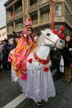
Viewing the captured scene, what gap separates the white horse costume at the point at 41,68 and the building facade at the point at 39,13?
20811 millimetres

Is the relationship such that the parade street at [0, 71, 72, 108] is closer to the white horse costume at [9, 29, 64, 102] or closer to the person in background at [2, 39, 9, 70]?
the white horse costume at [9, 29, 64, 102]

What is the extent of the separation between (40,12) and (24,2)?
22.5 ft

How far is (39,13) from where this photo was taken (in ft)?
129

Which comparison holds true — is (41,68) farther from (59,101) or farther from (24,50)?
(59,101)

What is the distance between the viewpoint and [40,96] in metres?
5.43

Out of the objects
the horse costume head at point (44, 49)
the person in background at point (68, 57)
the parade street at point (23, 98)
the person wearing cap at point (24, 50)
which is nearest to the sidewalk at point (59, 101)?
the parade street at point (23, 98)

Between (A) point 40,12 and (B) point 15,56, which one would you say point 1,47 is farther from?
(A) point 40,12

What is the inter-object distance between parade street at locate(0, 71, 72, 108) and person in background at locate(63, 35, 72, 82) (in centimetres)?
49

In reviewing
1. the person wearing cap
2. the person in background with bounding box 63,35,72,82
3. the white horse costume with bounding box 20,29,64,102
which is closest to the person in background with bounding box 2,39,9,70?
the person in background with bounding box 63,35,72,82

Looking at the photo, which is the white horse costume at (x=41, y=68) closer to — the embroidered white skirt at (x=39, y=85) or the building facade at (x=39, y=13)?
the embroidered white skirt at (x=39, y=85)

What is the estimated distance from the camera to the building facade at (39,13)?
3525 centimetres

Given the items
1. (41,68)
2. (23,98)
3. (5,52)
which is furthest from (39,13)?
(41,68)

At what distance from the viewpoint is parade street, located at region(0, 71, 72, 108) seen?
5.61 meters

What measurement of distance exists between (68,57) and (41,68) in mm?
2978
